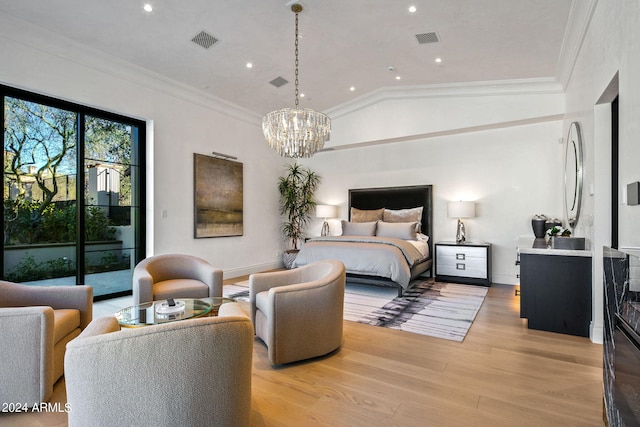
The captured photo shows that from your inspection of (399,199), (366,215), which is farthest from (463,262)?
(366,215)

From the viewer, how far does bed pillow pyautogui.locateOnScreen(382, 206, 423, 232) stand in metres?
6.06

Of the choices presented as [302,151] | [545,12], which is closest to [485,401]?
[302,151]

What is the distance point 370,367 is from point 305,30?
12.2ft

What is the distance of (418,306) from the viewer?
405 centimetres

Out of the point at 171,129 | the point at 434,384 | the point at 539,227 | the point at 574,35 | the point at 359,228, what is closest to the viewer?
the point at 434,384

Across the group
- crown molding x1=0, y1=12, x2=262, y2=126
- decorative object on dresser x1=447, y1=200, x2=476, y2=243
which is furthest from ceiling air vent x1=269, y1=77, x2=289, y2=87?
decorative object on dresser x1=447, y1=200, x2=476, y2=243

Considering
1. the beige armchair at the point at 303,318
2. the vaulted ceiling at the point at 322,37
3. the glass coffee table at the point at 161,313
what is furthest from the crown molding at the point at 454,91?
the glass coffee table at the point at 161,313

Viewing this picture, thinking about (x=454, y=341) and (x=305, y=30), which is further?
(x=305, y=30)

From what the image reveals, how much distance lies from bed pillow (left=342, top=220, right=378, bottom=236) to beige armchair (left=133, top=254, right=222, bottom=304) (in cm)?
316

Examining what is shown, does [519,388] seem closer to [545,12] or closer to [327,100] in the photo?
[545,12]

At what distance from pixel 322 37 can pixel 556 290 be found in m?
3.80

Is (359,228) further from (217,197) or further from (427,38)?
(427,38)

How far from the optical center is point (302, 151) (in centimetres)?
400

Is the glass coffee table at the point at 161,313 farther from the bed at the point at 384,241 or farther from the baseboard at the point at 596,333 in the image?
the baseboard at the point at 596,333
